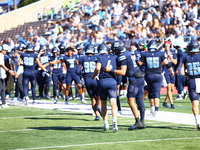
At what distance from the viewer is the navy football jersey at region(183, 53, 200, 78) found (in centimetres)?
1028

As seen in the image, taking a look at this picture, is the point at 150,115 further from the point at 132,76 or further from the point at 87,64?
the point at 132,76

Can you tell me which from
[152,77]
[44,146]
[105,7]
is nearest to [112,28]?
[105,7]

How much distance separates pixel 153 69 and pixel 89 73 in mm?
1688

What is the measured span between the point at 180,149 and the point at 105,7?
76.9 ft

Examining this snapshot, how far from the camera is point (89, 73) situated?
13109 mm

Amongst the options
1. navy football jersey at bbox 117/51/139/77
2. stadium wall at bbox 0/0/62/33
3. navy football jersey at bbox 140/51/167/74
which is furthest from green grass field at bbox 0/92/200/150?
stadium wall at bbox 0/0/62/33

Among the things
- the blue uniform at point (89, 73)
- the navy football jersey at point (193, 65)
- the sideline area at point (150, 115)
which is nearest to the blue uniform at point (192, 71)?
the navy football jersey at point (193, 65)

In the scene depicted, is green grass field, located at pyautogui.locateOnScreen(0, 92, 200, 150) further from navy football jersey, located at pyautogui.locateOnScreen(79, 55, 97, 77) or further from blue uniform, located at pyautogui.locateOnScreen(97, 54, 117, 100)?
navy football jersey, located at pyautogui.locateOnScreen(79, 55, 97, 77)

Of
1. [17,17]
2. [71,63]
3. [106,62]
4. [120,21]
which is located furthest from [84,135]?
[17,17]

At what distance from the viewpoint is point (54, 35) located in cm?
3078

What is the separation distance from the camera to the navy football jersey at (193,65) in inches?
405

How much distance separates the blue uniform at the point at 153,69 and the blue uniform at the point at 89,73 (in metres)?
1.35

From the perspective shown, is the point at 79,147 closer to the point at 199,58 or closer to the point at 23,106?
the point at 199,58

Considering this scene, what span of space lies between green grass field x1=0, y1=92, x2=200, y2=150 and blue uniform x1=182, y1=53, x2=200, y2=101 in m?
0.75
